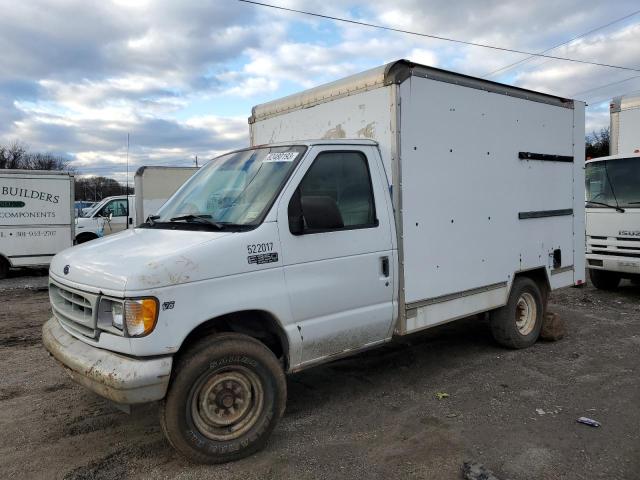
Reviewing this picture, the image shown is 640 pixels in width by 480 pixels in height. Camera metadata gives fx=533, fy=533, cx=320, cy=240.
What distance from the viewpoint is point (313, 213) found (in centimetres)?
395

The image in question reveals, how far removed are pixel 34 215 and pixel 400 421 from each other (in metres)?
11.6

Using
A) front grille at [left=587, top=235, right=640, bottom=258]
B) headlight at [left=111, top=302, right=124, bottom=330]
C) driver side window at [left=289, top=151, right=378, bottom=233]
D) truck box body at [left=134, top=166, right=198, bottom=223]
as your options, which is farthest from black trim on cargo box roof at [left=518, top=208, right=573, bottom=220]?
truck box body at [left=134, top=166, right=198, bottom=223]

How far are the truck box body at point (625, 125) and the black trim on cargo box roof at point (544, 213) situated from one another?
14.9 feet

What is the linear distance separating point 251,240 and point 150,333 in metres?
0.93

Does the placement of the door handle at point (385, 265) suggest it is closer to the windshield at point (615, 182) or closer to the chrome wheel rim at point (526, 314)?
the chrome wheel rim at point (526, 314)

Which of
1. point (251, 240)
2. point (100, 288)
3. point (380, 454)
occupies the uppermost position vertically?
point (251, 240)

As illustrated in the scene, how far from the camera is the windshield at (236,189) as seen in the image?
4.00m

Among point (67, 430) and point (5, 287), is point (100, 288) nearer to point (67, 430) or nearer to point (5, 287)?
point (67, 430)

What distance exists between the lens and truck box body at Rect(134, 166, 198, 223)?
45.2 ft

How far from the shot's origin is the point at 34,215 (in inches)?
508

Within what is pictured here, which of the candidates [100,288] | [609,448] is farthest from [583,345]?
[100,288]

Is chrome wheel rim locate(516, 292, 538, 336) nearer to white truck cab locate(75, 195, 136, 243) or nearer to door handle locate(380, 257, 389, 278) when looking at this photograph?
door handle locate(380, 257, 389, 278)

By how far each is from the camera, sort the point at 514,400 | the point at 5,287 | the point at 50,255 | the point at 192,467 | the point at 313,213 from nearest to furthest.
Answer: the point at 192,467 → the point at 313,213 → the point at 514,400 → the point at 5,287 → the point at 50,255

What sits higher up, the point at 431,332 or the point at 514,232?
the point at 514,232
